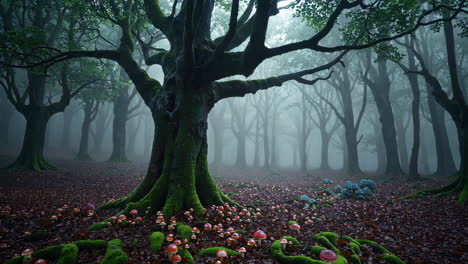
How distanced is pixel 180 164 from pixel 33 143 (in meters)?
14.0

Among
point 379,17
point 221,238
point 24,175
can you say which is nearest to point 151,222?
point 221,238

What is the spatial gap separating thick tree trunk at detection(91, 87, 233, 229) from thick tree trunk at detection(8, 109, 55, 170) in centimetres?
1179

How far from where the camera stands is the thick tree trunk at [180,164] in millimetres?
6055

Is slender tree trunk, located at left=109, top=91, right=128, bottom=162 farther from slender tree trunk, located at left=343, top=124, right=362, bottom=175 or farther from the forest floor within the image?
slender tree trunk, located at left=343, top=124, right=362, bottom=175

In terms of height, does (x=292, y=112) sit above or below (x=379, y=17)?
above

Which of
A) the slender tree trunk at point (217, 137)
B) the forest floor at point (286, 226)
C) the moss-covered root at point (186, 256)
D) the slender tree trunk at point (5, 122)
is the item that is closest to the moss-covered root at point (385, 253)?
the forest floor at point (286, 226)

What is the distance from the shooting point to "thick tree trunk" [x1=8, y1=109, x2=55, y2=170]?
13555 millimetres

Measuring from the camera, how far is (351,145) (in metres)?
20.5

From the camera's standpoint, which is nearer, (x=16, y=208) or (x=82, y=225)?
(x=82, y=225)

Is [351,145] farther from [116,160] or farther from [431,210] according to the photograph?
[116,160]

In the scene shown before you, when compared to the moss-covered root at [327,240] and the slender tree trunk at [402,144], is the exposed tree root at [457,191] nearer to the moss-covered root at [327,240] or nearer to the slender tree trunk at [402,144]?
the moss-covered root at [327,240]

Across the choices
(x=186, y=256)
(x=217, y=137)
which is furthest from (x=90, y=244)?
(x=217, y=137)

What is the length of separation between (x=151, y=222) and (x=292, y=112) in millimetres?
50312

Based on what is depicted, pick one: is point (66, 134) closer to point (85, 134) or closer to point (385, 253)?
point (85, 134)
